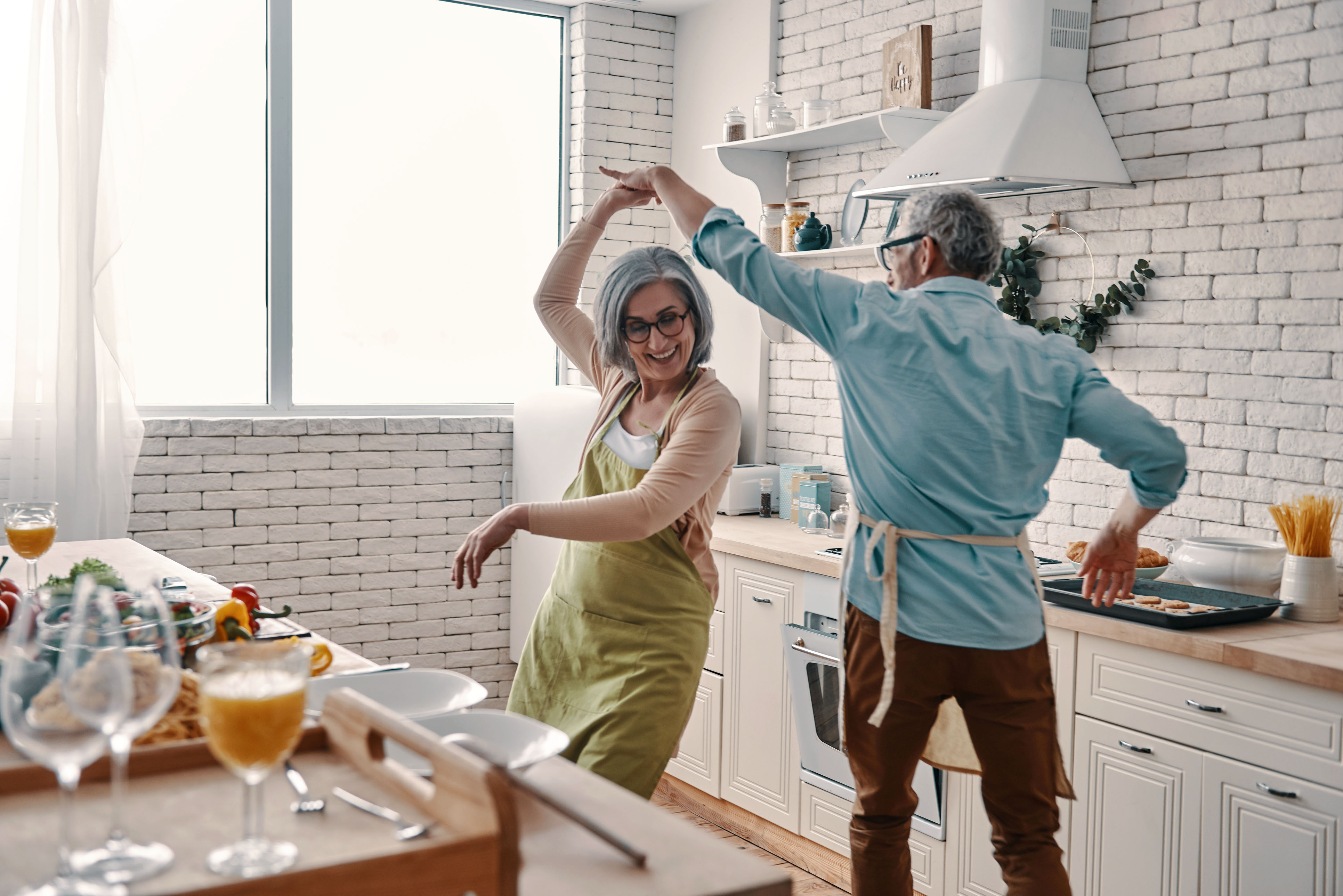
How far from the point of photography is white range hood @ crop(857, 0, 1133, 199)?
299 cm

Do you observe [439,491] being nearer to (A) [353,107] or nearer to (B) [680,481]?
(A) [353,107]

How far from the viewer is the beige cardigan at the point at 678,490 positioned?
6.42 ft

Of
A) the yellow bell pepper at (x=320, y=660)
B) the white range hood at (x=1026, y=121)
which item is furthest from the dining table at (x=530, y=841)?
the white range hood at (x=1026, y=121)

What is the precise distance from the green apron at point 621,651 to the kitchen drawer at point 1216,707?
1.00 meters

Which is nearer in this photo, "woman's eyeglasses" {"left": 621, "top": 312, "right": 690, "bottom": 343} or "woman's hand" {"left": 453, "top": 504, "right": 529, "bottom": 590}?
"woman's hand" {"left": 453, "top": 504, "right": 529, "bottom": 590}

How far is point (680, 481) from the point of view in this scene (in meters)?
2.02

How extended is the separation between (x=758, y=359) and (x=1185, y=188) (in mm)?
1762

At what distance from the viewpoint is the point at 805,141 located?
408cm

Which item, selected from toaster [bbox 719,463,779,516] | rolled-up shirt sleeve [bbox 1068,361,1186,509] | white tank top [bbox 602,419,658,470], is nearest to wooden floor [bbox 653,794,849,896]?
toaster [bbox 719,463,779,516]

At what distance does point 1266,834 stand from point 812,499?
193 cm

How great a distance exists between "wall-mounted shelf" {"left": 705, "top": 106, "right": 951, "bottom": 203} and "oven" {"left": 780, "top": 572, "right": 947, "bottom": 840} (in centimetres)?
137

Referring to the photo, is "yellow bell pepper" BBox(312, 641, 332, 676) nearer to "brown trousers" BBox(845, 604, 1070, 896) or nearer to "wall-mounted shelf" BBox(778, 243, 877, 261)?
"brown trousers" BBox(845, 604, 1070, 896)

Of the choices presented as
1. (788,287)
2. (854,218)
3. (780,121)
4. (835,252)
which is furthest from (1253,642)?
(780,121)

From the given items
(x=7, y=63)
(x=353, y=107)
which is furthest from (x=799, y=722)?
(x=7, y=63)
